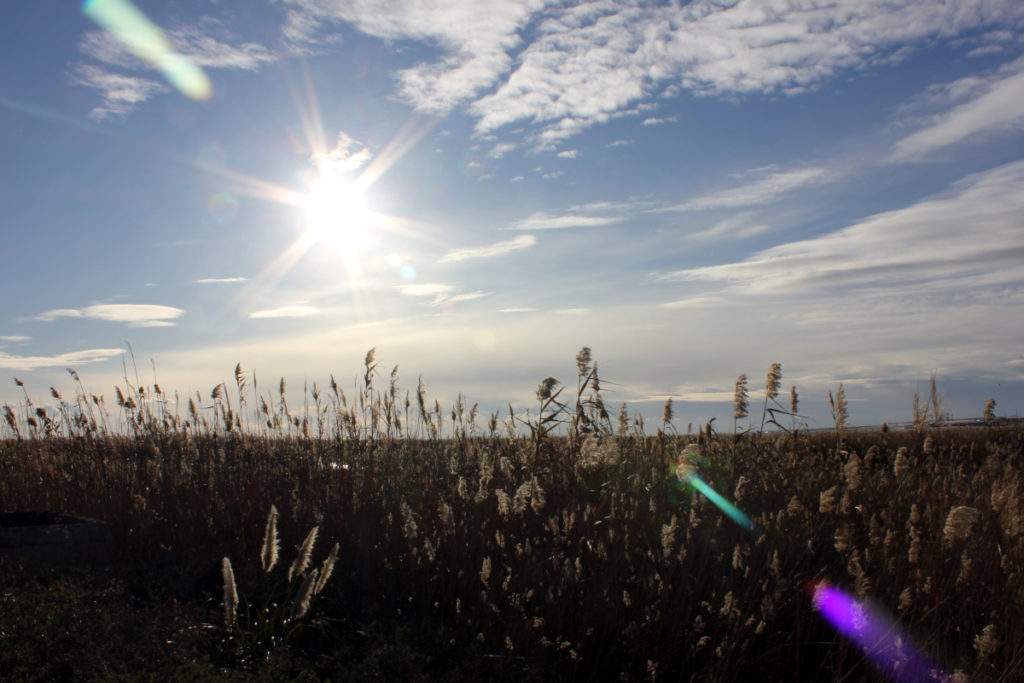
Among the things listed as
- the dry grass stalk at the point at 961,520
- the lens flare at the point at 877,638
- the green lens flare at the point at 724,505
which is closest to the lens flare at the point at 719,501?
the green lens flare at the point at 724,505

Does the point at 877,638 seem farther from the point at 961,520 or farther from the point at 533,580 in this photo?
the point at 533,580

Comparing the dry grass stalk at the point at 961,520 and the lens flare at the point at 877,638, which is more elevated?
the dry grass stalk at the point at 961,520

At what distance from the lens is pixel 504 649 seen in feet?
11.2

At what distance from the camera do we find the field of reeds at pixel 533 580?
3.25 m

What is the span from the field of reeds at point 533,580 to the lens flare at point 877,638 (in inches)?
0.9

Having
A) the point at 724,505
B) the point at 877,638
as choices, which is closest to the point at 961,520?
the point at 877,638

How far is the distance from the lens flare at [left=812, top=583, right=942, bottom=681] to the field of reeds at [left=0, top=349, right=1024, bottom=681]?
0.02 meters

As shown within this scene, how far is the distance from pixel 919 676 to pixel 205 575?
3.96m

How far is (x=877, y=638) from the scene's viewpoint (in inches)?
138

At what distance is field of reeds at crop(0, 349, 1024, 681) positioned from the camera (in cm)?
325

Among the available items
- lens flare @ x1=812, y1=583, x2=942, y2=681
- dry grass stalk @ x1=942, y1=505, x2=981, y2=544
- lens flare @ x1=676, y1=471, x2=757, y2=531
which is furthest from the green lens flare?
dry grass stalk @ x1=942, y1=505, x2=981, y2=544

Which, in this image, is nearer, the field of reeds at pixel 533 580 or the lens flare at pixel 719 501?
the field of reeds at pixel 533 580

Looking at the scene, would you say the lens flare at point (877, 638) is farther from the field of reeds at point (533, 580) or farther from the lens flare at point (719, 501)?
the lens flare at point (719, 501)

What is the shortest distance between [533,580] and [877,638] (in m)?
1.76
